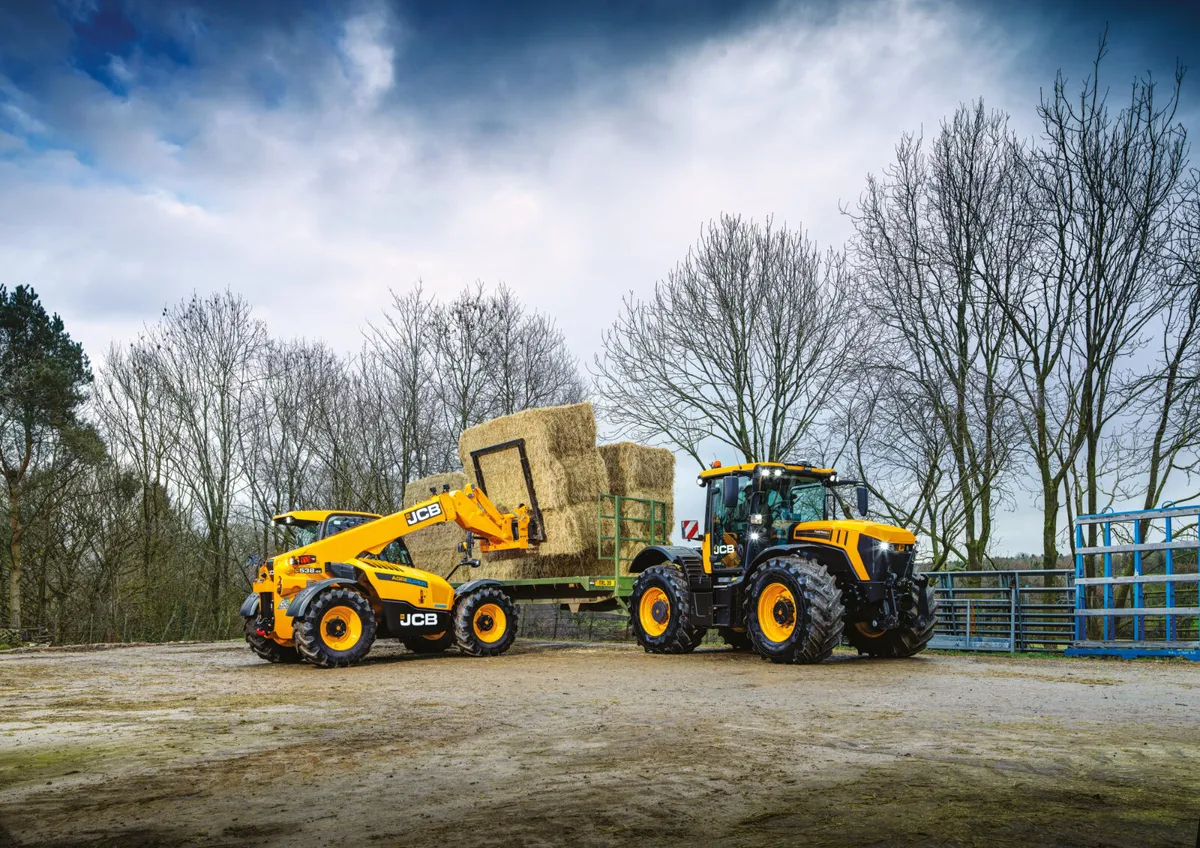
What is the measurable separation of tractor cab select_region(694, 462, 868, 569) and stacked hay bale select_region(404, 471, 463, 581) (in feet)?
23.1

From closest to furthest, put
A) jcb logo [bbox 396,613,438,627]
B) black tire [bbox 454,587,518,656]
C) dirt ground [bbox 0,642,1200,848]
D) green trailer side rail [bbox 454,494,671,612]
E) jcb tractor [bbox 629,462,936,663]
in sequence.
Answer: dirt ground [bbox 0,642,1200,848] < jcb tractor [bbox 629,462,936,663] < jcb logo [bbox 396,613,438,627] < black tire [bbox 454,587,518,656] < green trailer side rail [bbox 454,494,671,612]

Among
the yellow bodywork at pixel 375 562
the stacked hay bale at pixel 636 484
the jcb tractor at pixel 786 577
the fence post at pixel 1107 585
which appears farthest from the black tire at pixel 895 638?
the yellow bodywork at pixel 375 562

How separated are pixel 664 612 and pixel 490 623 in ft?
9.05

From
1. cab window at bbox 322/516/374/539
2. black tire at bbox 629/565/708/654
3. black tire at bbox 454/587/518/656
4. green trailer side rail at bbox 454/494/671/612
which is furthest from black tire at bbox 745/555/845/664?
cab window at bbox 322/516/374/539

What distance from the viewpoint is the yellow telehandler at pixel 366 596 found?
13258mm

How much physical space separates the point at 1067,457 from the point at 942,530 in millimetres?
3102

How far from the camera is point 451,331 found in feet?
88.0

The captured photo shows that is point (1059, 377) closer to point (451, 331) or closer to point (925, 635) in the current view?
point (925, 635)

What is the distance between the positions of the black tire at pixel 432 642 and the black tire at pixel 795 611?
5051 millimetres

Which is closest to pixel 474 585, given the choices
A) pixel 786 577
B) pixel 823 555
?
pixel 786 577

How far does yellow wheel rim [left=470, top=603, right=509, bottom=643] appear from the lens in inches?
588

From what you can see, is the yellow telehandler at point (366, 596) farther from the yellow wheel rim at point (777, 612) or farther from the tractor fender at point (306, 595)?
the yellow wheel rim at point (777, 612)

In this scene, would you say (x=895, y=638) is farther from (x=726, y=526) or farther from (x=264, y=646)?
(x=264, y=646)

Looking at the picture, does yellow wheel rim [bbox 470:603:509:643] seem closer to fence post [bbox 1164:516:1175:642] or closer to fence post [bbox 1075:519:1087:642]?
fence post [bbox 1075:519:1087:642]
